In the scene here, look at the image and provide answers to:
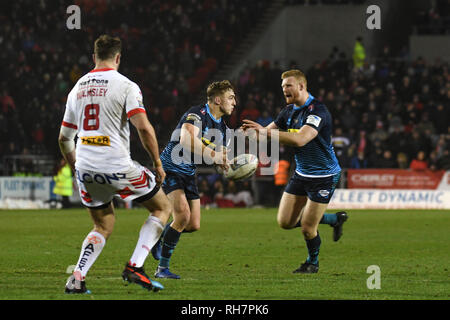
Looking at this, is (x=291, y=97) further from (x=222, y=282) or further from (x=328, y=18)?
(x=328, y=18)

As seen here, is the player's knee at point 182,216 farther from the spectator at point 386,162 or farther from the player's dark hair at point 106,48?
the spectator at point 386,162

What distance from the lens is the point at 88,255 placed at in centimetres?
779

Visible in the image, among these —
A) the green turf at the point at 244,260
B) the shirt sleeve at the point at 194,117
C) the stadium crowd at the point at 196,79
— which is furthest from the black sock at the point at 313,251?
the stadium crowd at the point at 196,79

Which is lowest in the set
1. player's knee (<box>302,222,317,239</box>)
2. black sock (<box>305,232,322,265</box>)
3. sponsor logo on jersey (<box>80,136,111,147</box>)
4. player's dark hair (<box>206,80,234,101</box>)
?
black sock (<box>305,232,322,265</box>)

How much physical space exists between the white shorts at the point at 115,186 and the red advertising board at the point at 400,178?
59.0 ft

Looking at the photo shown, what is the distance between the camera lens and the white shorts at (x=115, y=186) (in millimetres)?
7676

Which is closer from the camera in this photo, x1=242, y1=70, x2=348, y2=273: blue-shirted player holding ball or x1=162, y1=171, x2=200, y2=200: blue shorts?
x1=162, y1=171, x2=200, y2=200: blue shorts

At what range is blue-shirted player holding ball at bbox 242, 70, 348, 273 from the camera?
10289 millimetres

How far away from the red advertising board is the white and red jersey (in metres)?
18.2

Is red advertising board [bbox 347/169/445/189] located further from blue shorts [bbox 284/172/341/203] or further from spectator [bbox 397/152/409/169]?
blue shorts [bbox 284/172/341/203]

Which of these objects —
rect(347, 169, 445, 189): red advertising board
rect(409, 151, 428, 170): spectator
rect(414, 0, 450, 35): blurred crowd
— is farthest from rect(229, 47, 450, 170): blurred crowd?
rect(414, 0, 450, 35): blurred crowd

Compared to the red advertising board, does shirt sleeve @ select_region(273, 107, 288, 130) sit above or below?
above

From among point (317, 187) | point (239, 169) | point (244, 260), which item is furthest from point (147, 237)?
point (244, 260)
